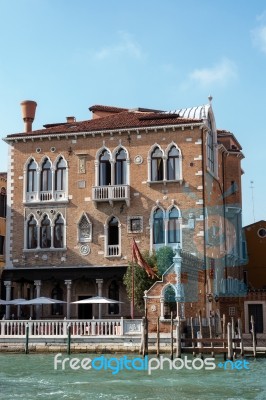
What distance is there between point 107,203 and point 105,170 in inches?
55.7

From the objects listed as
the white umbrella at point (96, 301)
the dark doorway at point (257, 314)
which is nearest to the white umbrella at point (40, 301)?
the white umbrella at point (96, 301)

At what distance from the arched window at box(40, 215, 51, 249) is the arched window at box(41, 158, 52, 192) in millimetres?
1213

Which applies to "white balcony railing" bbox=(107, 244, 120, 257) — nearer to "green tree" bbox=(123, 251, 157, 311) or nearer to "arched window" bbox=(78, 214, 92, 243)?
"arched window" bbox=(78, 214, 92, 243)

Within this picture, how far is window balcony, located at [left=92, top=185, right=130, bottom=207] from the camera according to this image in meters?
31.2

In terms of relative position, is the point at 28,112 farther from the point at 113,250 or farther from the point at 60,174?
the point at 113,250

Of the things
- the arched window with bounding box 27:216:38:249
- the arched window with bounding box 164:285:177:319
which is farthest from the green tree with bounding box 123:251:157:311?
the arched window with bounding box 27:216:38:249

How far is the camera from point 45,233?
3234cm

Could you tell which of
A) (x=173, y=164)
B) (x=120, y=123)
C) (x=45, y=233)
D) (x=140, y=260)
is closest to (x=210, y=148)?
(x=173, y=164)

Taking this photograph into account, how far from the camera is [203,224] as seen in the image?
3058 centimetres

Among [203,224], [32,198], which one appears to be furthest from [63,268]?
[203,224]

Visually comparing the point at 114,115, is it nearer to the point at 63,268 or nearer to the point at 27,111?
the point at 27,111

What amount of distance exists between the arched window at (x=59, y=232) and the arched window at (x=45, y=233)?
0.28 metres

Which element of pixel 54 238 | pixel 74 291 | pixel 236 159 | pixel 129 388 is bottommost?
pixel 129 388

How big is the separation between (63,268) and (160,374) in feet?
35.9
